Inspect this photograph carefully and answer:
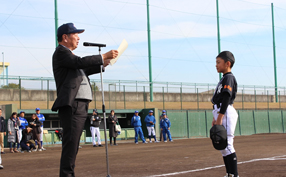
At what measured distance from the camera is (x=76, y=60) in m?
4.61

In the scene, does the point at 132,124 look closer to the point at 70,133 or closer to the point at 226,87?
the point at 226,87

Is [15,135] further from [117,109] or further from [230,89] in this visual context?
[230,89]

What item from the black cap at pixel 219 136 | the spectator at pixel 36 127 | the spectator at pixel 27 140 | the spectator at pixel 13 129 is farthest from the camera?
the spectator at pixel 36 127

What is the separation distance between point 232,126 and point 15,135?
563 inches

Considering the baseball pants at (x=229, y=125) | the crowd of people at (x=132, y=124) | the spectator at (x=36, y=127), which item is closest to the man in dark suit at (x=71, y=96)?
the baseball pants at (x=229, y=125)

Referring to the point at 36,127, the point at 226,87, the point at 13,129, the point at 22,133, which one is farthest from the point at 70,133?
the point at 36,127

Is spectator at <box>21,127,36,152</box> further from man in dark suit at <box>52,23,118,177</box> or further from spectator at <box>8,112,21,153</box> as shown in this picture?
man in dark suit at <box>52,23,118,177</box>

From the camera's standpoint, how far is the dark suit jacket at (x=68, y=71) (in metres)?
4.54

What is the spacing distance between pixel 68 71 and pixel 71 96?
356 mm

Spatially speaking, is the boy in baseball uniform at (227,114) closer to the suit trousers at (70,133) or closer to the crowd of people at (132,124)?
the suit trousers at (70,133)

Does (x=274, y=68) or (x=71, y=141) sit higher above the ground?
(x=274, y=68)

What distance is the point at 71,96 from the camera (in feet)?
14.8

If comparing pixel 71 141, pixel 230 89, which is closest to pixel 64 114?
pixel 71 141

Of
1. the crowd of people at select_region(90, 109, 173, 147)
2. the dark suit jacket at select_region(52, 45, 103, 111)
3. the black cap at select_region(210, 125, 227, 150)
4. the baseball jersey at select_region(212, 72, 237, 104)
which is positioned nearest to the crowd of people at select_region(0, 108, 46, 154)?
the crowd of people at select_region(90, 109, 173, 147)
